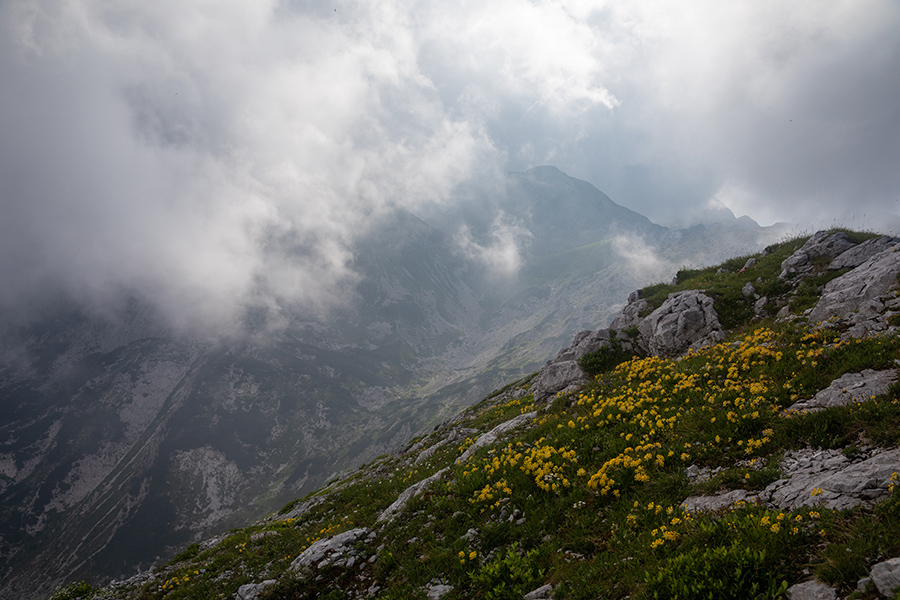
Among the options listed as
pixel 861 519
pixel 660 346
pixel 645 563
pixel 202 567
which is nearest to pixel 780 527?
pixel 861 519

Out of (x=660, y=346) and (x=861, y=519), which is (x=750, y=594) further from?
(x=660, y=346)

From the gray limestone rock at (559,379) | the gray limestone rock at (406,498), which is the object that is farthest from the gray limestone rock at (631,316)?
the gray limestone rock at (406,498)

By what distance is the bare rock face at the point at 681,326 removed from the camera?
770 inches

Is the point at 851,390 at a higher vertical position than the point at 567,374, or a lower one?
lower

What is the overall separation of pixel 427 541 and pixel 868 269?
71.8ft

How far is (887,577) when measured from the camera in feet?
13.3

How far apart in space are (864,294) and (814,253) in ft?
30.1

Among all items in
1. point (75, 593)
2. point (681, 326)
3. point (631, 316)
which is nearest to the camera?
point (75, 593)

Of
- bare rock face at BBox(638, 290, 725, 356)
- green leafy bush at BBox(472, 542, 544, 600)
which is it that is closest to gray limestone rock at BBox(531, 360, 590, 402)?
bare rock face at BBox(638, 290, 725, 356)

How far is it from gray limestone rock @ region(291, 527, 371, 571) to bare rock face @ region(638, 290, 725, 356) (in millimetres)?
17690

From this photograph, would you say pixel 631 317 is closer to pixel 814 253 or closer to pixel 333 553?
pixel 814 253

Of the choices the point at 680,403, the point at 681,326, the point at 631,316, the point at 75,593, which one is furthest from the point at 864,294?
the point at 75,593

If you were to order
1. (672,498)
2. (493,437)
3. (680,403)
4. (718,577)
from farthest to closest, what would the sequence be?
(493,437)
(680,403)
(672,498)
(718,577)

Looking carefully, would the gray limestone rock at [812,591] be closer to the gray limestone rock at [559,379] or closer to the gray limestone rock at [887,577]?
the gray limestone rock at [887,577]
